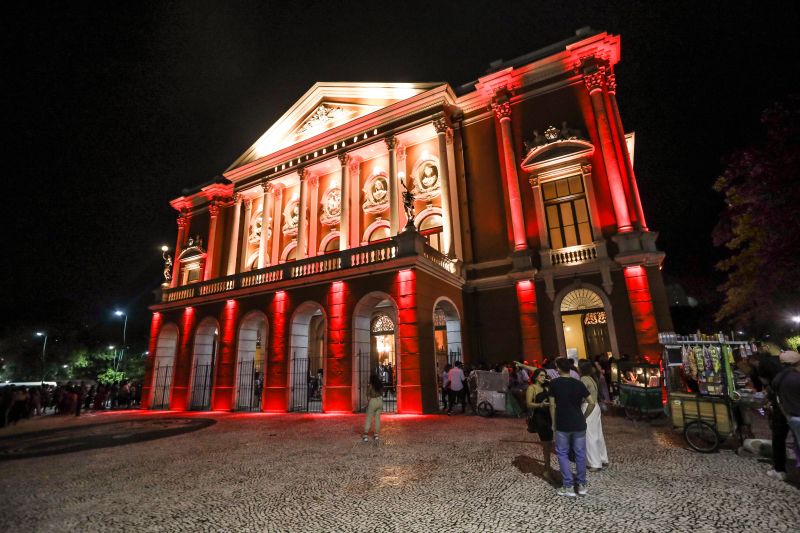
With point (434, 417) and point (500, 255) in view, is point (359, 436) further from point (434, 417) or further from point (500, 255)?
point (500, 255)

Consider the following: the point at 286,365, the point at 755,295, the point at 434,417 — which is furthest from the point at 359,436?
the point at 755,295

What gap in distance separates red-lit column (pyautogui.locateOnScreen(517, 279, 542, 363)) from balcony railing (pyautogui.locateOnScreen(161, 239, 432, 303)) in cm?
314

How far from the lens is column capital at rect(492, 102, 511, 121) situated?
18.4 metres

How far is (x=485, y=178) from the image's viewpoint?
18.8 m

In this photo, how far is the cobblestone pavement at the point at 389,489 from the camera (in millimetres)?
3947

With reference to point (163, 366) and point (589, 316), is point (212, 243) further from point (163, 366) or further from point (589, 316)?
point (589, 316)

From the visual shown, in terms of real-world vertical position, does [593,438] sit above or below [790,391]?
below

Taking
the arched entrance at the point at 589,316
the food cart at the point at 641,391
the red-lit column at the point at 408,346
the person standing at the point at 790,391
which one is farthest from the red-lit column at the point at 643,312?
the person standing at the point at 790,391

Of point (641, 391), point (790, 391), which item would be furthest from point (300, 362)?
point (790, 391)

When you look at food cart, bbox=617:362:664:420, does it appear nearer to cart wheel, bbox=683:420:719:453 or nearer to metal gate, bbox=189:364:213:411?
cart wheel, bbox=683:420:719:453

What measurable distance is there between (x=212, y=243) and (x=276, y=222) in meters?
5.62

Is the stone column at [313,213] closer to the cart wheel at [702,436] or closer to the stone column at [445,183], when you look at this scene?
the stone column at [445,183]

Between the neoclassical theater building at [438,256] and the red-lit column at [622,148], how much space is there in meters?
0.09

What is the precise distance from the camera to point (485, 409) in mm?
11672
